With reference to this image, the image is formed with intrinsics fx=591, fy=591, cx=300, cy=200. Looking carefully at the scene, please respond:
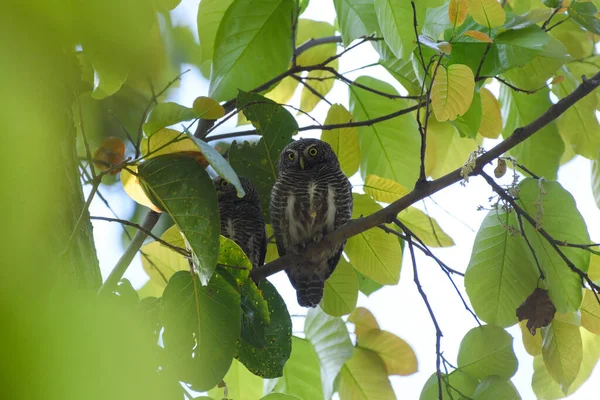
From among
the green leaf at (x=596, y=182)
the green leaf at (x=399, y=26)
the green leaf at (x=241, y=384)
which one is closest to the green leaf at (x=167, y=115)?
the green leaf at (x=399, y=26)

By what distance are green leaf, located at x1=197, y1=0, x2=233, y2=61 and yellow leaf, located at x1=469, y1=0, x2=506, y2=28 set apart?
0.61 meters

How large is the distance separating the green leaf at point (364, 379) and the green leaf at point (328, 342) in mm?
81

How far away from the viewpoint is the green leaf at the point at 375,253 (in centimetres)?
152

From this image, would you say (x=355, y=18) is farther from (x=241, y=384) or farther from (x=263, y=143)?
(x=241, y=384)

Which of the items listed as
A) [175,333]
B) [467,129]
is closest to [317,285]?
[467,129]

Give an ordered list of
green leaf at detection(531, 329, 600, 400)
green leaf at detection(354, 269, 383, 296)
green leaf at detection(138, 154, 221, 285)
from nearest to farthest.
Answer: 1. green leaf at detection(138, 154, 221, 285)
2. green leaf at detection(531, 329, 600, 400)
3. green leaf at detection(354, 269, 383, 296)

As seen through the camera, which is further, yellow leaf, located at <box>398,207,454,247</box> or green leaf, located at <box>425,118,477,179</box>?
green leaf, located at <box>425,118,477,179</box>

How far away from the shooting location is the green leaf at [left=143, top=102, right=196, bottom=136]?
0.95 metres

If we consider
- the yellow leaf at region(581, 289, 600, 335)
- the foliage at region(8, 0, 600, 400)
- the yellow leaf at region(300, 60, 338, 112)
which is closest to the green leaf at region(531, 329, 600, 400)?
the foliage at region(8, 0, 600, 400)

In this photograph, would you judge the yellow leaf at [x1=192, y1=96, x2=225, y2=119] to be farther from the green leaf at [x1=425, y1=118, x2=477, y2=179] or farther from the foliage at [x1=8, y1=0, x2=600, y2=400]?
the green leaf at [x1=425, y1=118, x2=477, y2=179]

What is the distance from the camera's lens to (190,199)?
0.93m

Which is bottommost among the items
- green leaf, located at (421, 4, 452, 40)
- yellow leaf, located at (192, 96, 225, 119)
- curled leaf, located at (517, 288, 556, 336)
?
curled leaf, located at (517, 288, 556, 336)

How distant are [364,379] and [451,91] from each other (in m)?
0.89

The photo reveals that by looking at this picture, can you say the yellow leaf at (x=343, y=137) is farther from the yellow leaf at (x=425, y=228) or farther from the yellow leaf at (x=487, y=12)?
the yellow leaf at (x=487, y=12)
